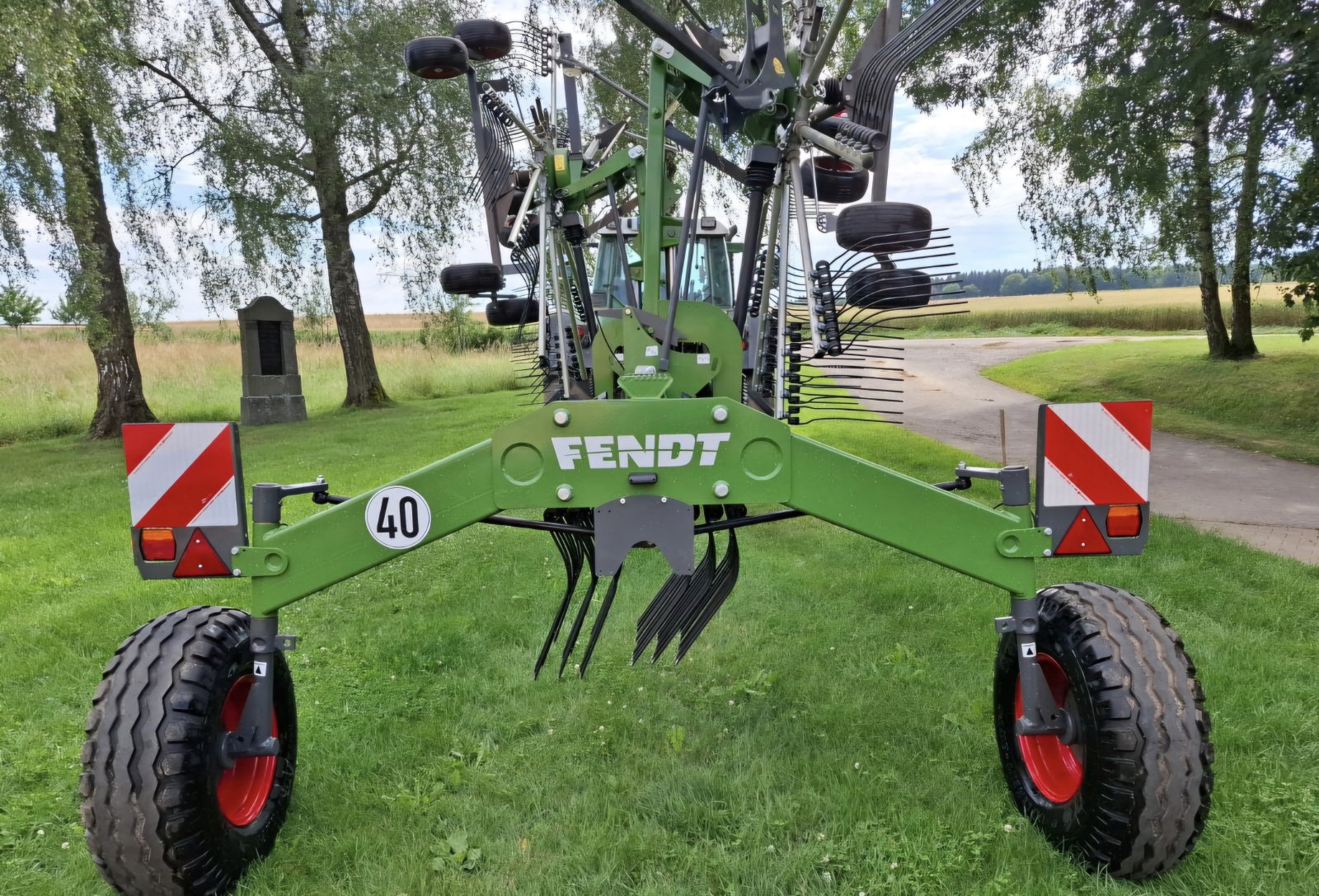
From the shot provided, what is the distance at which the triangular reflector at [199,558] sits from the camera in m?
2.30

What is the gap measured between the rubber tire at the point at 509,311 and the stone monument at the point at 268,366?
12965mm

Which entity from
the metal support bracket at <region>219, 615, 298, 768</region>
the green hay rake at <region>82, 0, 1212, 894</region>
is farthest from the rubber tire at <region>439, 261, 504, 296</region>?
the metal support bracket at <region>219, 615, 298, 768</region>

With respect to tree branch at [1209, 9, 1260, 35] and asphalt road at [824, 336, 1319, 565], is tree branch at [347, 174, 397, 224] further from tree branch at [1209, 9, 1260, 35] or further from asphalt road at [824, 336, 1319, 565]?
tree branch at [1209, 9, 1260, 35]

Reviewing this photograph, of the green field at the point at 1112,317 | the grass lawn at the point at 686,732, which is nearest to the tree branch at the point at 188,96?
the grass lawn at the point at 686,732

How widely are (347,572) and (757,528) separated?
494 centimetres

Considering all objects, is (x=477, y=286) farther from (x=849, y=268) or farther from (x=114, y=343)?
(x=114, y=343)

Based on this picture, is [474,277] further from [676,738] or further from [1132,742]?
[1132,742]

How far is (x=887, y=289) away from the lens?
8.42 ft

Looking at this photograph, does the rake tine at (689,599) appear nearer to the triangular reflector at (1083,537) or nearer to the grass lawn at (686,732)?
the grass lawn at (686,732)

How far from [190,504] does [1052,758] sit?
2633 mm

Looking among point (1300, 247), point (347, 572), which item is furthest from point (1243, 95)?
point (347, 572)

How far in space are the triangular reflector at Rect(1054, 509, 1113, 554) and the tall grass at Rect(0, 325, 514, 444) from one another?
16.4 m

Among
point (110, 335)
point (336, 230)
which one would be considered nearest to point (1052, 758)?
point (110, 335)

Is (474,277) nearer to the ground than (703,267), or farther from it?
nearer to the ground
